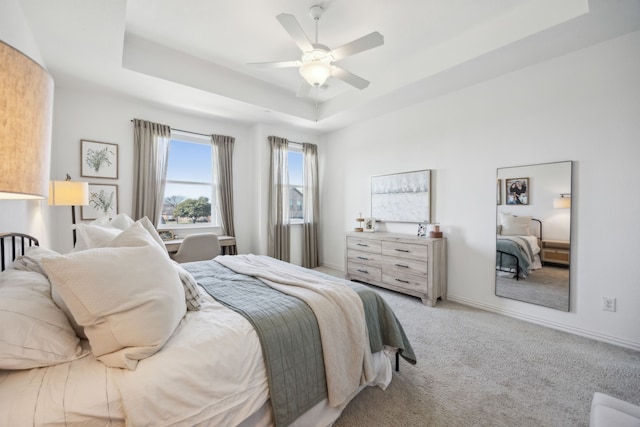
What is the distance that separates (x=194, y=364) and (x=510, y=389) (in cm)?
201

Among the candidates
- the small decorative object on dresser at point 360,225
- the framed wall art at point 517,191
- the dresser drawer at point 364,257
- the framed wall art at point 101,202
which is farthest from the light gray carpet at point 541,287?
the framed wall art at point 101,202

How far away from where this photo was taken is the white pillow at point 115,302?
97 centimetres

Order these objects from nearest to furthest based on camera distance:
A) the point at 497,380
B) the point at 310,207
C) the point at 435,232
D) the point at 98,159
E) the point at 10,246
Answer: the point at 10,246
the point at 497,380
the point at 98,159
the point at 435,232
the point at 310,207

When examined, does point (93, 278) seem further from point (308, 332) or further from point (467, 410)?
point (467, 410)

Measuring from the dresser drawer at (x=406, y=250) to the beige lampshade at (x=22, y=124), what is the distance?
3.34 metres

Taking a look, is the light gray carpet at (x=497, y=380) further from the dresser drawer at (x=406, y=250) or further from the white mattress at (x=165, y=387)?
the dresser drawer at (x=406, y=250)

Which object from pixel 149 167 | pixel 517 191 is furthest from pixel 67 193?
pixel 517 191

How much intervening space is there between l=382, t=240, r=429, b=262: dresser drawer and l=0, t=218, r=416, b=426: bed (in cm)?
190

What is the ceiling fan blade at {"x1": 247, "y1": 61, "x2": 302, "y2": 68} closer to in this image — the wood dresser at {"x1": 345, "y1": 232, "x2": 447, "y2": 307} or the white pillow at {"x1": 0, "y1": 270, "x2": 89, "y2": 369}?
the white pillow at {"x1": 0, "y1": 270, "x2": 89, "y2": 369}

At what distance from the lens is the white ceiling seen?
2.14m

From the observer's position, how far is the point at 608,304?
2.38 m

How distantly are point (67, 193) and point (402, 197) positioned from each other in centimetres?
386

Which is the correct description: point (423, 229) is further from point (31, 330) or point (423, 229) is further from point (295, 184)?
point (31, 330)

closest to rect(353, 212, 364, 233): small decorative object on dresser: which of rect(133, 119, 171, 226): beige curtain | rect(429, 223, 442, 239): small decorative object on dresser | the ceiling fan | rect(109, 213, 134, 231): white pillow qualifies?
rect(429, 223, 442, 239): small decorative object on dresser
